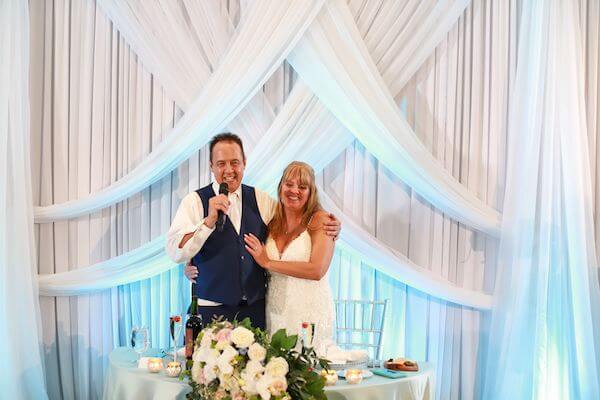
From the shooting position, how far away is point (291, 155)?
14.6ft

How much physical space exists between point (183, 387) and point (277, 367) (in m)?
0.65

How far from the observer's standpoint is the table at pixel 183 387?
292 cm

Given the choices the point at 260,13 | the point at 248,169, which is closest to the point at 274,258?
the point at 248,169

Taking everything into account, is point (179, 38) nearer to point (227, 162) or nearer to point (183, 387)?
point (227, 162)

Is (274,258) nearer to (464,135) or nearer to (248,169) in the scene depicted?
(248,169)

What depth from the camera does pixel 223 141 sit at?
363 centimetres

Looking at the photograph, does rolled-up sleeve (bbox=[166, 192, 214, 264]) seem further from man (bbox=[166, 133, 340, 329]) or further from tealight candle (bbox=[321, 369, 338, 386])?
Answer: tealight candle (bbox=[321, 369, 338, 386])

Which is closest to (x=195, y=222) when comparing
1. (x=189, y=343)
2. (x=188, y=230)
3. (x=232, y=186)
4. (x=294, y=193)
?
(x=188, y=230)

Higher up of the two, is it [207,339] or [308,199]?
[308,199]

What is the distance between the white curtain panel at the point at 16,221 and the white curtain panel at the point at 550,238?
2659mm

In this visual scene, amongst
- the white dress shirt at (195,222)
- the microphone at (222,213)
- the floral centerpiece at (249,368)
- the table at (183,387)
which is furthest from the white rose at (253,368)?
the white dress shirt at (195,222)

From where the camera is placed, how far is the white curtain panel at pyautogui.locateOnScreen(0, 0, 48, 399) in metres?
4.17

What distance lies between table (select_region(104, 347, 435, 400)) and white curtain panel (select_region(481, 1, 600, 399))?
1.20 metres

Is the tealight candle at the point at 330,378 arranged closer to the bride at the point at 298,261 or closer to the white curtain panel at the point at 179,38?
the bride at the point at 298,261
